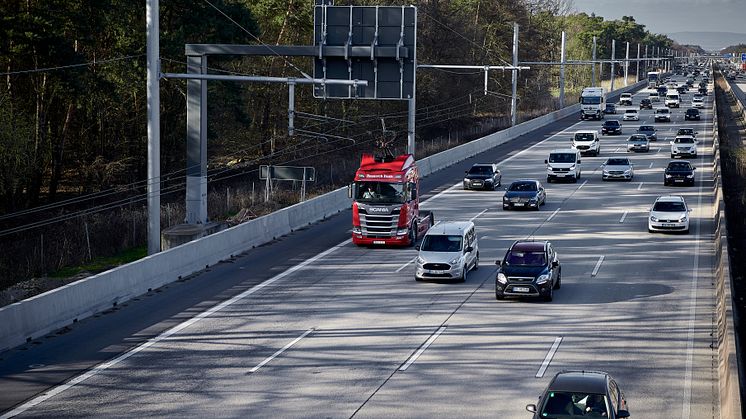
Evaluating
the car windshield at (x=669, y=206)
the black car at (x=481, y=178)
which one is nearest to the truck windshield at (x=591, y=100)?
the black car at (x=481, y=178)

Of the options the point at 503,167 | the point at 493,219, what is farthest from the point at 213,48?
the point at 503,167

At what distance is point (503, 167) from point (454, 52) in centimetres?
4351

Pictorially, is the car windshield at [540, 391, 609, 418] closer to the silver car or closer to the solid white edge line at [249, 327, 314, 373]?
the solid white edge line at [249, 327, 314, 373]

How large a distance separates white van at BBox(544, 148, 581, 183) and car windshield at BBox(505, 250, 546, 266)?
91.0 feet

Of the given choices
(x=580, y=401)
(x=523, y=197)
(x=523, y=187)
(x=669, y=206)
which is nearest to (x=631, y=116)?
(x=523, y=187)

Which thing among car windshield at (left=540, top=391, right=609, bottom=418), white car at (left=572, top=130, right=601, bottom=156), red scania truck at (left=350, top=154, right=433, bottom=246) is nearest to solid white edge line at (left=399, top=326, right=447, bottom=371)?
car windshield at (left=540, top=391, right=609, bottom=418)

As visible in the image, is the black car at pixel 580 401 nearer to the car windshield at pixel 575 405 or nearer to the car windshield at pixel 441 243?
the car windshield at pixel 575 405

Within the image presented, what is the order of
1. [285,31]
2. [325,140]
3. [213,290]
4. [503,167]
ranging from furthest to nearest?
1. [325,140]
2. [285,31]
3. [503,167]
4. [213,290]

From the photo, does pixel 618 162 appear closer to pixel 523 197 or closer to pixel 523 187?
pixel 523 187

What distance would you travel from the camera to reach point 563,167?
5706cm

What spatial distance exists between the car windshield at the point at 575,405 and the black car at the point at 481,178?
39.0 m

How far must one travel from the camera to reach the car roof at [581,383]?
53.3 feet

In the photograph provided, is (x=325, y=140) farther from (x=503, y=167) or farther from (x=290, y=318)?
(x=290, y=318)

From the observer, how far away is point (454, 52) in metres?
107
